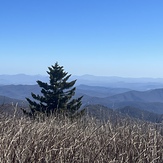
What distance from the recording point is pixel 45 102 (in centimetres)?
3497

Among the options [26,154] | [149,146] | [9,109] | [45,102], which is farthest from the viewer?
[45,102]

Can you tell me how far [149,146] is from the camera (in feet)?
13.5

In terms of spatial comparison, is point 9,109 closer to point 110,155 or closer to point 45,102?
point 110,155

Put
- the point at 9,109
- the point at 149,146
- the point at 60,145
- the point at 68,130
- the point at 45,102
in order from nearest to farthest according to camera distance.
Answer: the point at 60,145, the point at 149,146, the point at 68,130, the point at 9,109, the point at 45,102

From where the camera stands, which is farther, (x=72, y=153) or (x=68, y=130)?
(x=68, y=130)

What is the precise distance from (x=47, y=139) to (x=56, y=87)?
31828mm

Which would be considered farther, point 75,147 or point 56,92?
point 56,92

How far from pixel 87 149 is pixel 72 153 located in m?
0.27

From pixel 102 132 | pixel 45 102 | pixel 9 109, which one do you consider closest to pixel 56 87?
pixel 45 102

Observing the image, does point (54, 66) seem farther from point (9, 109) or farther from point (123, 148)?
point (123, 148)

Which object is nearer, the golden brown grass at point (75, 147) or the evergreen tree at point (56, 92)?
the golden brown grass at point (75, 147)

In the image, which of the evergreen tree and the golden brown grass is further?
the evergreen tree

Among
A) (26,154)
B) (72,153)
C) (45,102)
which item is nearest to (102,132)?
(72,153)

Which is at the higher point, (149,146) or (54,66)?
(54,66)
